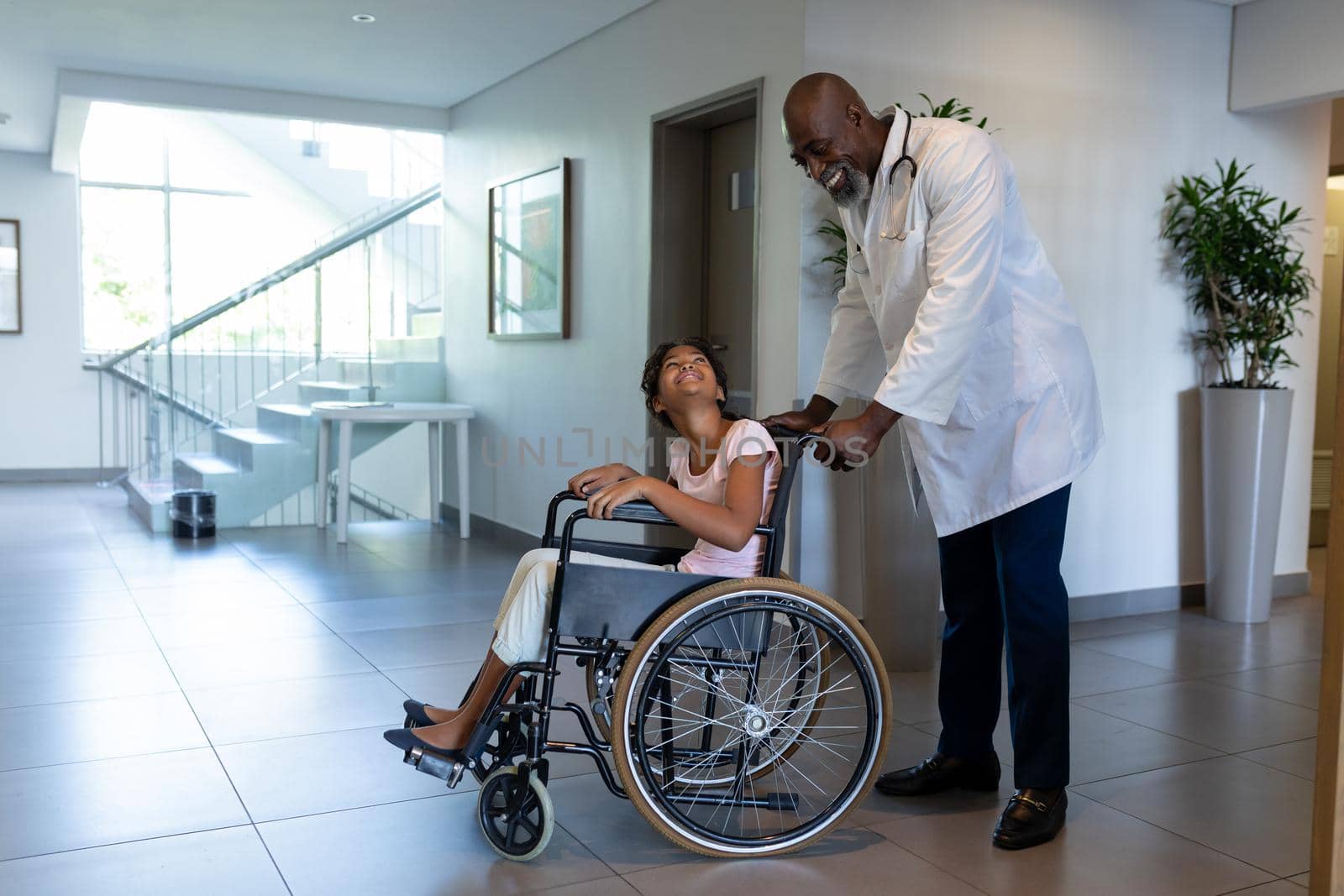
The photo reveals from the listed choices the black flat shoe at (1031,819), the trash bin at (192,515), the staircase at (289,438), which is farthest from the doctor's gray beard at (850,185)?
the staircase at (289,438)

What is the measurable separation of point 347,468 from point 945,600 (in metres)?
4.11

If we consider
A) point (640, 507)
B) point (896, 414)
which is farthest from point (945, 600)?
point (640, 507)

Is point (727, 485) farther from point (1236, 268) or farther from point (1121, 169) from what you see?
point (1236, 268)

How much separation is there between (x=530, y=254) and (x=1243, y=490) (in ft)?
10.7

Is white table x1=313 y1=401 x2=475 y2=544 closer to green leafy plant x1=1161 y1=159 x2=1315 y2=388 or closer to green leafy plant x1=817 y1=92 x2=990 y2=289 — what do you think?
green leafy plant x1=817 y1=92 x2=990 y2=289

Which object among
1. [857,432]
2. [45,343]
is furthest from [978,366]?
[45,343]

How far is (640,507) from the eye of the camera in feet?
6.64

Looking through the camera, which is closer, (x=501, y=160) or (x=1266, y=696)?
(x=1266, y=696)

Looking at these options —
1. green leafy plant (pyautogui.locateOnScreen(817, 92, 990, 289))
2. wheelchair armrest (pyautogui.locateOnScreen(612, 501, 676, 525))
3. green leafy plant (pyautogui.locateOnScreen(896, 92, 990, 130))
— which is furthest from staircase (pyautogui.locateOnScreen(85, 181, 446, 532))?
wheelchair armrest (pyautogui.locateOnScreen(612, 501, 676, 525))

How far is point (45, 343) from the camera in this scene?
833cm

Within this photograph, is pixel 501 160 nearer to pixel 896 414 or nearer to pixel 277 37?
pixel 277 37

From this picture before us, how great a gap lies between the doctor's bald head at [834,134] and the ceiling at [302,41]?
2.70 m

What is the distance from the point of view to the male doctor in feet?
6.61

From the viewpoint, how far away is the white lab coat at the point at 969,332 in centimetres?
201
